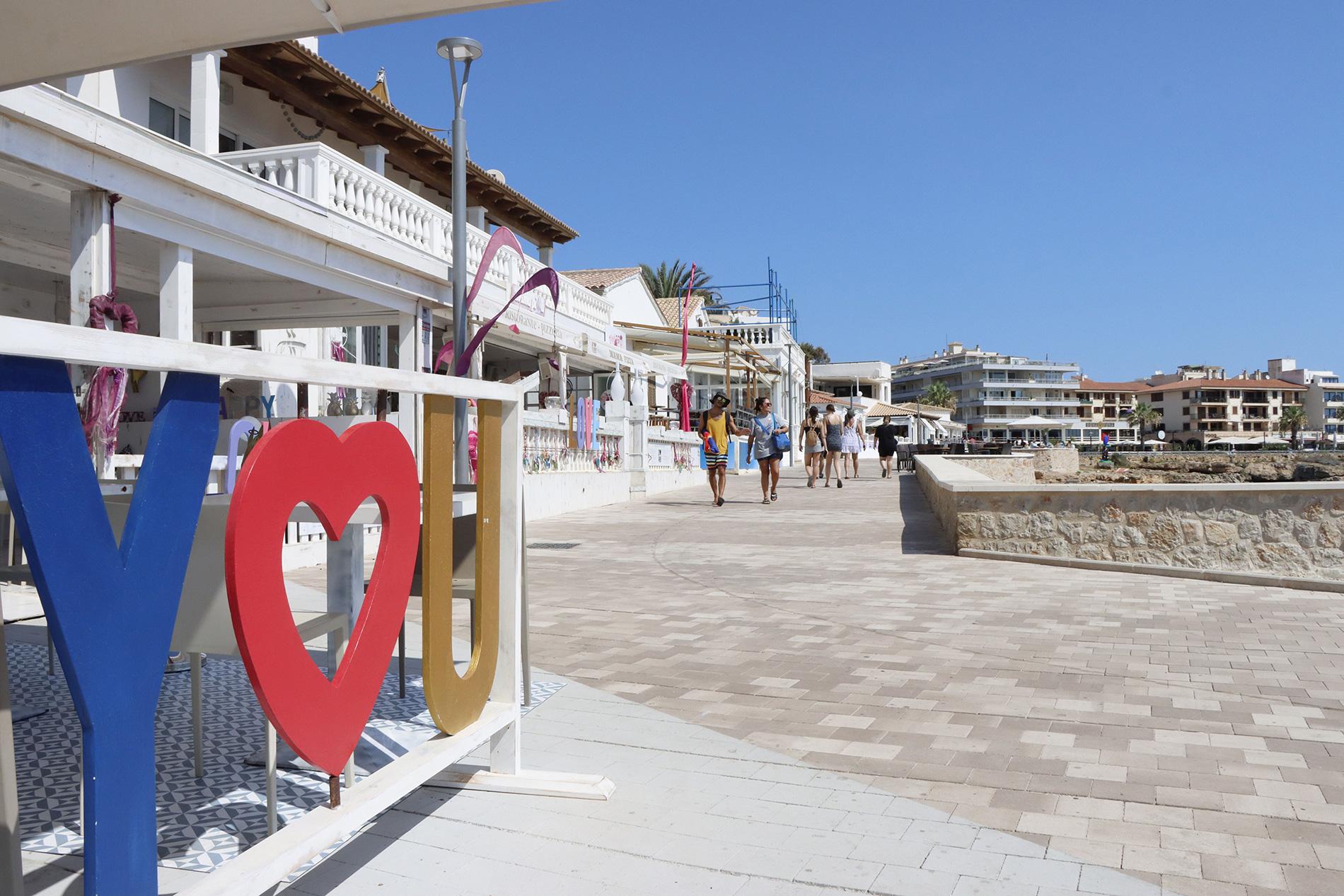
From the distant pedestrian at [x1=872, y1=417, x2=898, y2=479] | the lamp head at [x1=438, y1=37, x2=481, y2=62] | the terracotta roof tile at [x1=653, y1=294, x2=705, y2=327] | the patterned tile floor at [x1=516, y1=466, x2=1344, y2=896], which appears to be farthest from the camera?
the terracotta roof tile at [x1=653, y1=294, x2=705, y2=327]

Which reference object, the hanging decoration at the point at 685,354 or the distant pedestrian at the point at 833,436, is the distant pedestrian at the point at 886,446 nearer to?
the distant pedestrian at the point at 833,436

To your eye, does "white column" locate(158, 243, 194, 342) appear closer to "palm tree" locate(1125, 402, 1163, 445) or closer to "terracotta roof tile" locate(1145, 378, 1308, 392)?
"terracotta roof tile" locate(1145, 378, 1308, 392)

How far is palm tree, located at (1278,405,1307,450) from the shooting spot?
459 feet

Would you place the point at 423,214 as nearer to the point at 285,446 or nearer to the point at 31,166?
the point at 31,166

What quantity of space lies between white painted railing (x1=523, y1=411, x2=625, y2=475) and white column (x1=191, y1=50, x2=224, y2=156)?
17.0ft

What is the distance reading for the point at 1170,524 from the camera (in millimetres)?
8836

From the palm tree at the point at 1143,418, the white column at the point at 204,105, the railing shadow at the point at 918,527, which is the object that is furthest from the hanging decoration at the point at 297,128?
the palm tree at the point at 1143,418

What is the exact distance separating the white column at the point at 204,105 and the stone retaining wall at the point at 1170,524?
30.2ft

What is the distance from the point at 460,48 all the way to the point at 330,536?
9156 millimetres

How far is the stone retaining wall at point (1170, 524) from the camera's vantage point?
331 inches

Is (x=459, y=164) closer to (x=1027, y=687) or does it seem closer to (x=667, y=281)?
(x=1027, y=687)

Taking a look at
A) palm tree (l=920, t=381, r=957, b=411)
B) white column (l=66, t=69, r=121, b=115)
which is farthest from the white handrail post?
palm tree (l=920, t=381, r=957, b=411)

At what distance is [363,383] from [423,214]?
12742mm

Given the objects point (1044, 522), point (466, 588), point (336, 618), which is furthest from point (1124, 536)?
point (336, 618)
